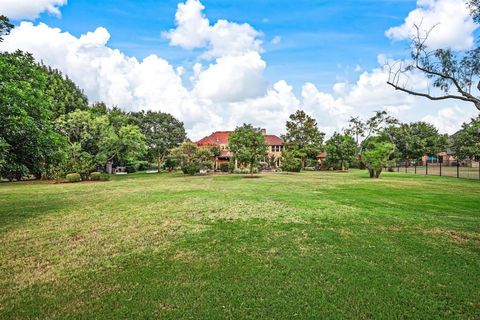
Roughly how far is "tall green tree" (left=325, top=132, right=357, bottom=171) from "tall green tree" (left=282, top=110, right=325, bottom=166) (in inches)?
226

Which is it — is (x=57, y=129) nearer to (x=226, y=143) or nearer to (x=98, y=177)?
(x=98, y=177)

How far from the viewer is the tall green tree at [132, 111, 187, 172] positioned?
45.3 metres

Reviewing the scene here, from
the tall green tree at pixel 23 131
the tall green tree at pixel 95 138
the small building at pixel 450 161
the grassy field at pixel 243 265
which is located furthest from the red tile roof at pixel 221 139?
the grassy field at pixel 243 265

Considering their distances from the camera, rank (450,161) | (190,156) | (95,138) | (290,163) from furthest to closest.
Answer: (450,161)
(290,163)
(190,156)
(95,138)

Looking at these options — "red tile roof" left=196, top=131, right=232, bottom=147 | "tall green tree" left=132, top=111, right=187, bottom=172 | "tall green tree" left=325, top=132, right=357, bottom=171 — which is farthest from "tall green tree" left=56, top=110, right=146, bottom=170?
"tall green tree" left=325, top=132, right=357, bottom=171

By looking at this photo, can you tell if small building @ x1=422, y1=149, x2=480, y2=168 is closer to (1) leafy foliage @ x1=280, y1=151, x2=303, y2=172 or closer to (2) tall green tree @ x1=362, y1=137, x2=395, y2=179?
(2) tall green tree @ x1=362, y1=137, x2=395, y2=179

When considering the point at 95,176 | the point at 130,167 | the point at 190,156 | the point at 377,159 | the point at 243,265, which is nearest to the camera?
the point at 243,265

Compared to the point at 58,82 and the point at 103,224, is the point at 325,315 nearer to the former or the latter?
the point at 103,224

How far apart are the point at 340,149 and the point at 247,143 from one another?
20378mm

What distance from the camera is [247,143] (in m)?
27.2

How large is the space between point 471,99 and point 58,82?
3841cm

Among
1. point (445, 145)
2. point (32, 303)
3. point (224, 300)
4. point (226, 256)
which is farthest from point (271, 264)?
point (445, 145)

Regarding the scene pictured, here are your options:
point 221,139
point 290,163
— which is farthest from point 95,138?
point 221,139

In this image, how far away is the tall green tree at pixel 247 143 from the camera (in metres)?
27.1
